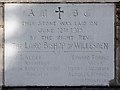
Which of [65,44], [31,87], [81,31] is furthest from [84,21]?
[31,87]

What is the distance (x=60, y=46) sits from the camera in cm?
429

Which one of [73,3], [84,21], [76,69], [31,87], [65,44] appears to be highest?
[73,3]

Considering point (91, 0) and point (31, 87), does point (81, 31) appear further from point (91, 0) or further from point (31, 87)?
point (31, 87)

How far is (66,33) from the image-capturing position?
14.1ft

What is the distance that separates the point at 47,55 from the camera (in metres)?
4.28

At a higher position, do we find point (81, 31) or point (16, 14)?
point (16, 14)

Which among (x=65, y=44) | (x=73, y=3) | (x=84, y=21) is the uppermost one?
(x=73, y=3)

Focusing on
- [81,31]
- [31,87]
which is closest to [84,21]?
[81,31]

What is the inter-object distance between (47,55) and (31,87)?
0.58m

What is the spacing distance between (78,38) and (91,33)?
23 centimetres

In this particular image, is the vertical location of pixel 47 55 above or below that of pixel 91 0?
below

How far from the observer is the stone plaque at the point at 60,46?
14.0ft

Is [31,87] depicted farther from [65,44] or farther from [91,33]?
[91,33]

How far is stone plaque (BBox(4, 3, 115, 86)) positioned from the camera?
428 cm
